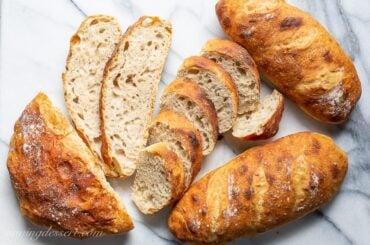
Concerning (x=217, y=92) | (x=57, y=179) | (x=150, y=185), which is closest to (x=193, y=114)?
(x=217, y=92)

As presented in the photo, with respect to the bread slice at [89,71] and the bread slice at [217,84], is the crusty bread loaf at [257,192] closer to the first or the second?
the bread slice at [217,84]

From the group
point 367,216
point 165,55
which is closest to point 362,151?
point 367,216

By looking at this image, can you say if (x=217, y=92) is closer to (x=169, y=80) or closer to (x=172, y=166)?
(x=169, y=80)

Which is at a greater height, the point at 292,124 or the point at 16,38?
the point at 16,38

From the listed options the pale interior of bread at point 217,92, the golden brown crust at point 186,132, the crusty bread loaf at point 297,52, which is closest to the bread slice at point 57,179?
the golden brown crust at point 186,132

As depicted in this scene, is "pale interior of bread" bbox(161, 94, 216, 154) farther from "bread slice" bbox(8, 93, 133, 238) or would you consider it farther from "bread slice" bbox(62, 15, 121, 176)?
"bread slice" bbox(8, 93, 133, 238)

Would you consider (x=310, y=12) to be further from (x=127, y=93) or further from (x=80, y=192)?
(x=80, y=192)
